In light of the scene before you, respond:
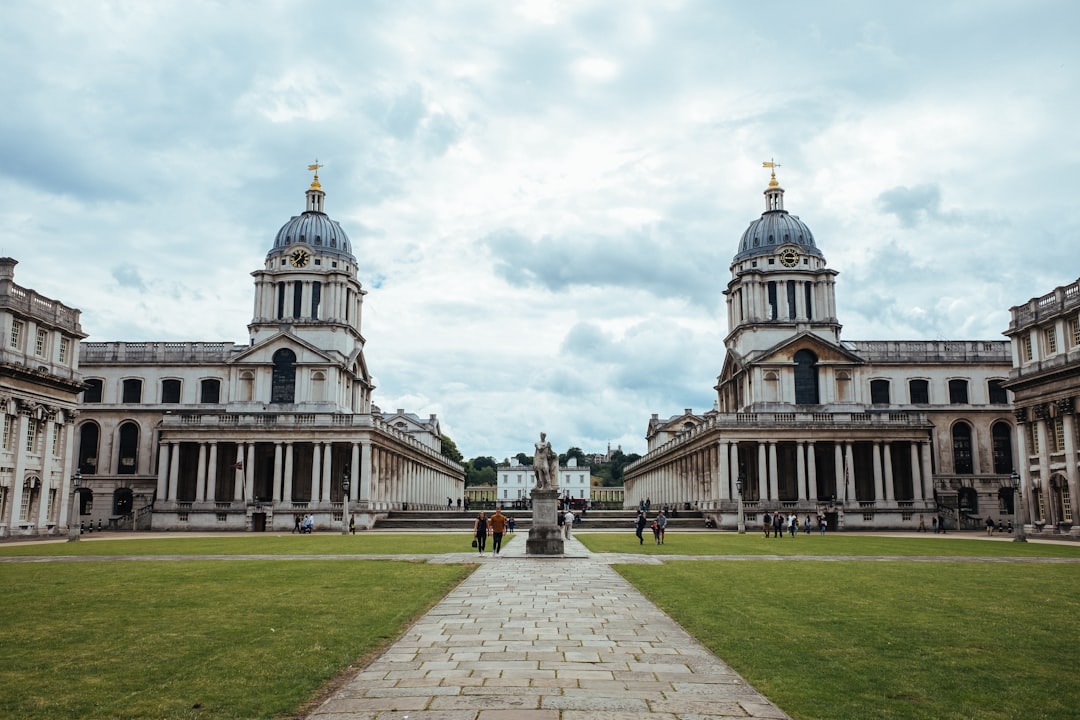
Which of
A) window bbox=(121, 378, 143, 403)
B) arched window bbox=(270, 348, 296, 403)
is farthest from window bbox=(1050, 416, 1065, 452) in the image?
window bbox=(121, 378, 143, 403)

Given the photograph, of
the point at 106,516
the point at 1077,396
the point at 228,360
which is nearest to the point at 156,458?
the point at 106,516

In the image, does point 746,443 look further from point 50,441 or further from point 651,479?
point 50,441

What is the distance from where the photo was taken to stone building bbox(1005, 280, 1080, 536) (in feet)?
160

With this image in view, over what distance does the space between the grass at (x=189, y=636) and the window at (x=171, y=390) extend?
5905cm

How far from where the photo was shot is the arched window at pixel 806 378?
7394 centimetres

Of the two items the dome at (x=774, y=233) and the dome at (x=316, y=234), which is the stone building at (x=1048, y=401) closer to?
the dome at (x=774, y=233)

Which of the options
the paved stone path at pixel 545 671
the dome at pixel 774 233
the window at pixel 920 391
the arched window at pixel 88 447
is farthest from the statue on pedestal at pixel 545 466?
the arched window at pixel 88 447

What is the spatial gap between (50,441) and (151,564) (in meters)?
29.0

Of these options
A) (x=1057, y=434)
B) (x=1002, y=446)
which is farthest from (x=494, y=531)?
(x=1002, y=446)

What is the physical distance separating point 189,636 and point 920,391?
253 feet

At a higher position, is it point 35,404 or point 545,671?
point 35,404

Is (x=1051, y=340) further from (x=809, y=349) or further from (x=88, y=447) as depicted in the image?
(x=88, y=447)

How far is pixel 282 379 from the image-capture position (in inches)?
2958

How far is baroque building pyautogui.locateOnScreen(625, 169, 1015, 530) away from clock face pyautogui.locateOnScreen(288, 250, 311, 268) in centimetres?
3834
